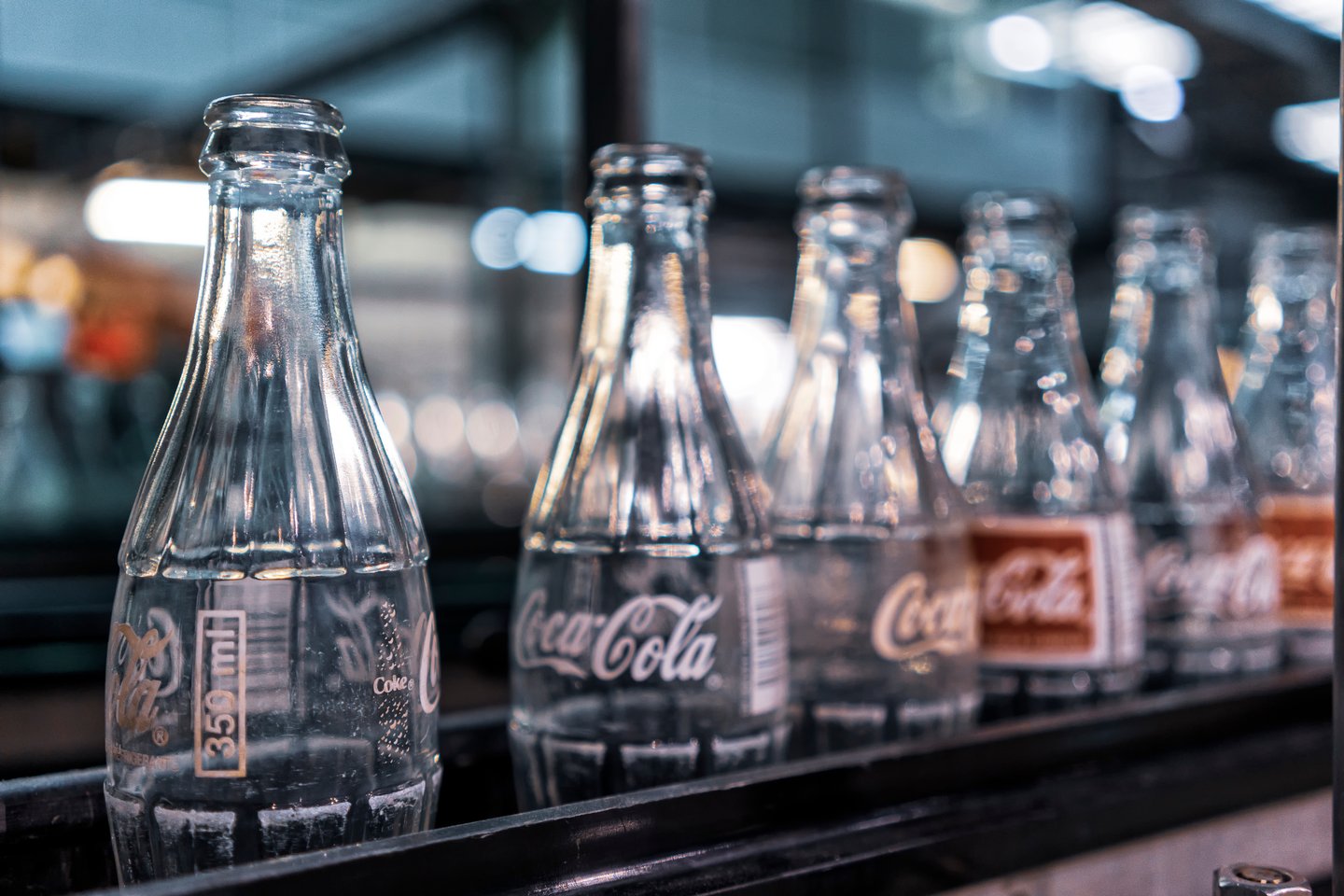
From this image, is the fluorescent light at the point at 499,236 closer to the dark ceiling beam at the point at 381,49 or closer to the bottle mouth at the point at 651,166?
the dark ceiling beam at the point at 381,49

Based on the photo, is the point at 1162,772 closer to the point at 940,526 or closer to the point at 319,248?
the point at 940,526

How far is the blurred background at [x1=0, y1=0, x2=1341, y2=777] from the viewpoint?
113 centimetres

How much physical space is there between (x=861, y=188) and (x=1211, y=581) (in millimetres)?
299

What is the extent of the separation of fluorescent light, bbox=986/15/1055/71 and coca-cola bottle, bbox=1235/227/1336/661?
8.33ft

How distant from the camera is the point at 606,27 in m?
0.68

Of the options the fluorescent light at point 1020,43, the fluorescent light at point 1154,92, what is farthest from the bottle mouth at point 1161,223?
the fluorescent light at point 1020,43

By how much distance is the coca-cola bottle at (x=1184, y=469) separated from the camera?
675 mm

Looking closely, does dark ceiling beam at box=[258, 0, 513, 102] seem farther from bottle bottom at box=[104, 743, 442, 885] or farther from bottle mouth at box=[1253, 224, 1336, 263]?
bottle bottom at box=[104, 743, 442, 885]

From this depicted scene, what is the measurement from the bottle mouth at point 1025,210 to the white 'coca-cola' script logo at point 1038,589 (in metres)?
0.18

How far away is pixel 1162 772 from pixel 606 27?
461 mm

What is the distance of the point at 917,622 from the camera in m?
0.53

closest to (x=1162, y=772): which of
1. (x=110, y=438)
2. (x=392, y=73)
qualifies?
(x=110, y=438)

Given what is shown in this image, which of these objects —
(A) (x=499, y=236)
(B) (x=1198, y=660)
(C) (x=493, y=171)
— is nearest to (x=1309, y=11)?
(B) (x=1198, y=660)

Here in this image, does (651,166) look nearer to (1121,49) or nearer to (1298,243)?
(1298,243)
